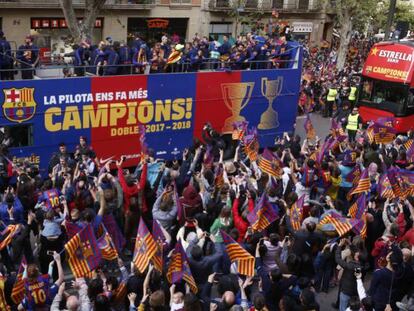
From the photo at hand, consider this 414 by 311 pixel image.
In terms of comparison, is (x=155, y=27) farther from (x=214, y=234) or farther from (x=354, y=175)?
(x=214, y=234)

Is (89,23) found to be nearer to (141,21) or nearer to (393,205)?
(141,21)

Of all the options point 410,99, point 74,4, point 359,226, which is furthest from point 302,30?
point 359,226

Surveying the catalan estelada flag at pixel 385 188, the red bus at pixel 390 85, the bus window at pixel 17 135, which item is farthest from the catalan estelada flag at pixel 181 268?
the red bus at pixel 390 85

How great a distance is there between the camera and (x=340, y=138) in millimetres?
14297

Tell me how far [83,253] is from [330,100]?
18.0 m

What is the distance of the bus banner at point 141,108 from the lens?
1320cm

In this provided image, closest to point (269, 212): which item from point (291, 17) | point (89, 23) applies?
point (89, 23)

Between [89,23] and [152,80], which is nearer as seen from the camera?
[152,80]

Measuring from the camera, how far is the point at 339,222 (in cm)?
902

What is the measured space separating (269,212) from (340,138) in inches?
224

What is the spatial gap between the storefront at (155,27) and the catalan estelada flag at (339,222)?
25.8 meters

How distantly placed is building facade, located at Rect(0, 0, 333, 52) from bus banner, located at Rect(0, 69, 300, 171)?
8348 mm

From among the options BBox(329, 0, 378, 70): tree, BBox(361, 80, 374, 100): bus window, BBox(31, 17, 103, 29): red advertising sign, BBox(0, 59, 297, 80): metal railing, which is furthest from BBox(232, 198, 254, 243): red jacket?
BBox(329, 0, 378, 70): tree

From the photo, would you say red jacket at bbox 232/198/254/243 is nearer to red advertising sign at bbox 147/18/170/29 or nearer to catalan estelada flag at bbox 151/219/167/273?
catalan estelada flag at bbox 151/219/167/273
